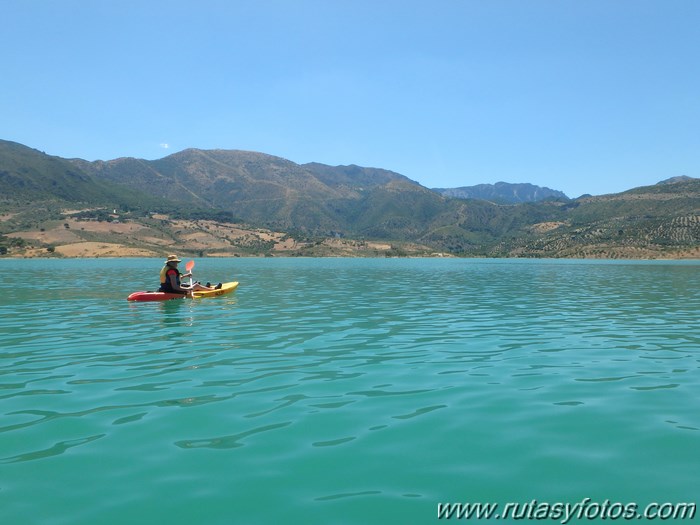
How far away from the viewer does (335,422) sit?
37.4 feet

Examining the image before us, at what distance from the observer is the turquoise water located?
26.3 ft

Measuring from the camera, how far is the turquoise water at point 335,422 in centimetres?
803

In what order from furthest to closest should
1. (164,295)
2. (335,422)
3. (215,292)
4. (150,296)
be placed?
(215,292), (164,295), (150,296), (335,422)

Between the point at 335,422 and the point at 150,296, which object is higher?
the point at 335,422

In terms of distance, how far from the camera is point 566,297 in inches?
1741

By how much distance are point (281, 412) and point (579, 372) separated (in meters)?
9.36

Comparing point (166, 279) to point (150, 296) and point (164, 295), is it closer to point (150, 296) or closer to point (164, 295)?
point (164, 295)

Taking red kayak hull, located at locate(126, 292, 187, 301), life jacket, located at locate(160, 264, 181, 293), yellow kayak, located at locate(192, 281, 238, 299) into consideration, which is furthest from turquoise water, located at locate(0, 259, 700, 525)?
yellow kayak, located at locate(192, 281, 238, 299)


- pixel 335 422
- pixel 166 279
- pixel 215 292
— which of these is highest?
pixel 166 279

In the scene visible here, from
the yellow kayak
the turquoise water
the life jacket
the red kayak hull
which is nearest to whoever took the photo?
the turquoise water

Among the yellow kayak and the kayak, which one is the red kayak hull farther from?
the yellow kayak

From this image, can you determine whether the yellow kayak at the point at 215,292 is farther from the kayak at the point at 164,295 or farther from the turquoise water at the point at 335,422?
the turquoise water at the point at 335,422

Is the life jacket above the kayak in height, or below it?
above

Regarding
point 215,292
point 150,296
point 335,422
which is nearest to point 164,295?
point 150,296
